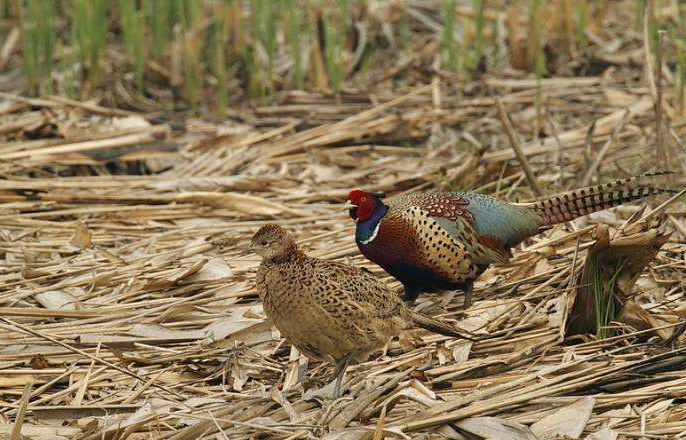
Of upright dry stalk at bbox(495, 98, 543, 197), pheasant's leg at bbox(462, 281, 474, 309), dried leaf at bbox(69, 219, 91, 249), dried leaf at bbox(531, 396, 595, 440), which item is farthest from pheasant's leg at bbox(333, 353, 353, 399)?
upright dry stalk at bbox(495, 98, 543, 197)

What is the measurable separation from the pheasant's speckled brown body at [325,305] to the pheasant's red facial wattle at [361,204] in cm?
69

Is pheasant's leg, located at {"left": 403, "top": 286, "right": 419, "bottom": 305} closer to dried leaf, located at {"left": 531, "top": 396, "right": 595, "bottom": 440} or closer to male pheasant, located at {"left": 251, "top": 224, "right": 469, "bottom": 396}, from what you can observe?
male pheasant, located at {"left": 251, "top": 224, "right": 469, "bottom": 396}

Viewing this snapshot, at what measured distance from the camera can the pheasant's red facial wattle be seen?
505 cm

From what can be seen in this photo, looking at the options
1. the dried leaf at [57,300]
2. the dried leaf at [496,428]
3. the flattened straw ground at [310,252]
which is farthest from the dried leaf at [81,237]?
the dried leaf at [496,428]

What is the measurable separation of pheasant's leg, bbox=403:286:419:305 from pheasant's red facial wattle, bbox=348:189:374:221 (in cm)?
44

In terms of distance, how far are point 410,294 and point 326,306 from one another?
1.22m

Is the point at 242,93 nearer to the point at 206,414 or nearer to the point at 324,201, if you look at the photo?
the point at 324,201

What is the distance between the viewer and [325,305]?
4133 mm

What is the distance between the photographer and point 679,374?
405 centimetres

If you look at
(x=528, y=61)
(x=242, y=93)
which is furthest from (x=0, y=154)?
(x=528, y=61)

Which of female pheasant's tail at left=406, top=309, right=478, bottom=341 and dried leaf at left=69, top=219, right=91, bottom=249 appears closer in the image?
female pheasant's tail at left=406, top=309, right=478, bottom=341

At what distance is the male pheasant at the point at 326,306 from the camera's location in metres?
4.13

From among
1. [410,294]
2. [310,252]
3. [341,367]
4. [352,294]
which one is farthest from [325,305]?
[310,252]

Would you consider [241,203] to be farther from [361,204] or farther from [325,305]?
[325,305]
